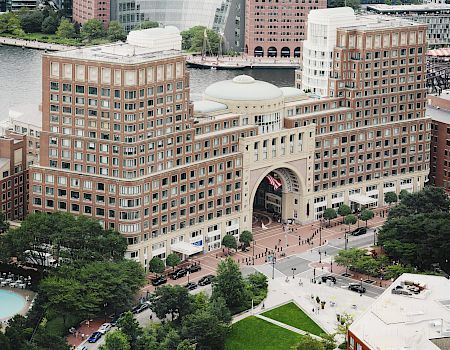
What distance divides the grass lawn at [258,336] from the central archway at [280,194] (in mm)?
35385

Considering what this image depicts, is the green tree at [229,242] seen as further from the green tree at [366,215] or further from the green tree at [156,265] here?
the green tree at [366,215]

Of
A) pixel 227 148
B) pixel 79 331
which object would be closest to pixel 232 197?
pixel 227 148

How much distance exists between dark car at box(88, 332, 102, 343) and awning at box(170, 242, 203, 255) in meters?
24.0

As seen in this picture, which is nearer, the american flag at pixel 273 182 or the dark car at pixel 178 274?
the dark car at pixel 178 274

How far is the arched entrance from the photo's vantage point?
192 meters

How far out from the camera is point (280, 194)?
19525 cm

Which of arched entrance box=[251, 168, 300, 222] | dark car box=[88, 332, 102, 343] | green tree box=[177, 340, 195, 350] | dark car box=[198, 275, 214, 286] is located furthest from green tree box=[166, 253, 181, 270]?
green tree box=[177, 340, 195, 350]

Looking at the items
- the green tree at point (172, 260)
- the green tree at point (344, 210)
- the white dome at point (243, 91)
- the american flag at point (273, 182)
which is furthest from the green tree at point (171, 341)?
the green tree at point (344, 210)

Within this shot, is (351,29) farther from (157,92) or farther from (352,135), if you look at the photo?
(157,92)

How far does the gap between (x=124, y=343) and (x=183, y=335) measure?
9041mm

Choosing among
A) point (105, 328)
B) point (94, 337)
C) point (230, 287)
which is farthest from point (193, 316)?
point (94, 337)

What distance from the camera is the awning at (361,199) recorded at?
644 feet

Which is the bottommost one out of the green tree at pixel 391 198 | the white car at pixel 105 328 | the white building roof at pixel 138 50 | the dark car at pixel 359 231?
the white car at pixel 105 328

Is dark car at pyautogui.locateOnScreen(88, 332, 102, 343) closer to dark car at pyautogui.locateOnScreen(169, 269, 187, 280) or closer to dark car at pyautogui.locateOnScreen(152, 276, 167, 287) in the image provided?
dark car at pyautogui.locateOnScreen(152, 276, 167, 287)
